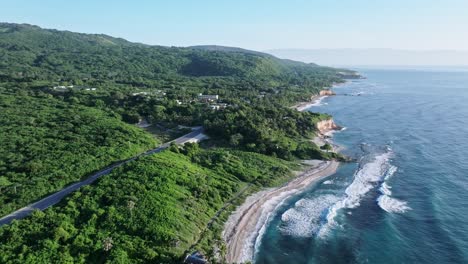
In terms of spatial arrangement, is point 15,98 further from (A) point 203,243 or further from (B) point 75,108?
(A) point 203,243

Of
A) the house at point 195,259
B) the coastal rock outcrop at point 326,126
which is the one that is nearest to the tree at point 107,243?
the house at point 195,259

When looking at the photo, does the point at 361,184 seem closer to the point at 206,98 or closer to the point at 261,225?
the point at 261,225

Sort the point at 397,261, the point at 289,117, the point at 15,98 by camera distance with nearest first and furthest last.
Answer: the point at 397,261, the point at 15,98, the point at 289,117

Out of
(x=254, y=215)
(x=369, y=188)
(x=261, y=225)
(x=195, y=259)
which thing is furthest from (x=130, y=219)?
(x=369, y=188)

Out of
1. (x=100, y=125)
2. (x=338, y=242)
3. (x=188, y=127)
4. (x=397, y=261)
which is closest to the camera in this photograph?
(x=397, y=261)

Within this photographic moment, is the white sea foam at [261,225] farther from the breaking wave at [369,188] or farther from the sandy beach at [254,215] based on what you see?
the breaking wave at [369,188]

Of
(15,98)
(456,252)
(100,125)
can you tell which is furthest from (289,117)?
(15,98)
